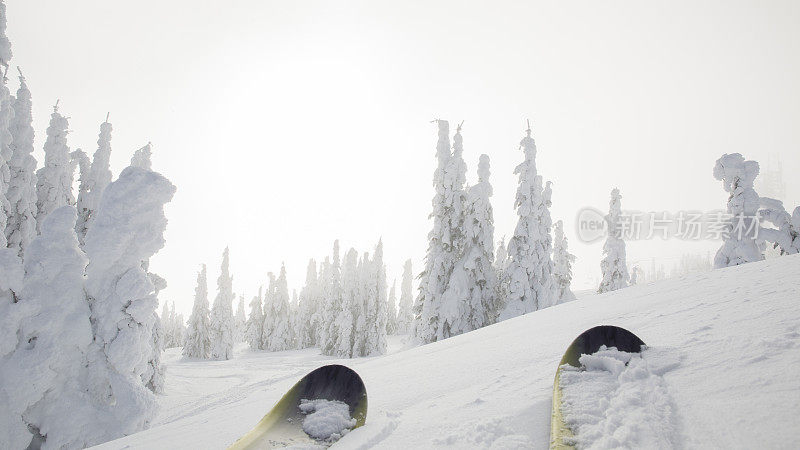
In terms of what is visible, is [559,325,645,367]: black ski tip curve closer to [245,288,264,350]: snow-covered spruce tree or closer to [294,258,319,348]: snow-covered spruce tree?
[294,258,319,348]: snow-covered spruce tree

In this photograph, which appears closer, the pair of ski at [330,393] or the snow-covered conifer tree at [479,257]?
the pair of ski at [330,393]

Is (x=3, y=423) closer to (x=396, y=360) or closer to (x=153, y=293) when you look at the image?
(x=153, y=293)

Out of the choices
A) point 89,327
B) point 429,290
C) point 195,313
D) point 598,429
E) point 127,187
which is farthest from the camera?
point 195,313

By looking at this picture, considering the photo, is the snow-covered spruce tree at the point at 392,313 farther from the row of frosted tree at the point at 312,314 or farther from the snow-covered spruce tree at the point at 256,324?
the snow-covered spruce tree at the point at 256,324

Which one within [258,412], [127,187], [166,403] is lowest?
[166,403]

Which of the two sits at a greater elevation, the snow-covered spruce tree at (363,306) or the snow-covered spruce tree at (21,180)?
the snow-covered spruce tree at (21,180)

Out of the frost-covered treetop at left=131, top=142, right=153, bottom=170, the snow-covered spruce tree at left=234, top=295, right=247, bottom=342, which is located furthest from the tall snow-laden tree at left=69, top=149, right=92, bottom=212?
the snow-covered spruce tree at left=234, top=295, right=247, bottom=342

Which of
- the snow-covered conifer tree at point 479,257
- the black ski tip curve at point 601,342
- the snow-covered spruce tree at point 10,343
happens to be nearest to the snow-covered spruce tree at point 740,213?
the snow-covered conifer tree at point 479,257

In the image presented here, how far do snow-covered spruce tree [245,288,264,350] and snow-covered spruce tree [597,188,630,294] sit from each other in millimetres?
38433

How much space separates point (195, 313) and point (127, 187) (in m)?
37.8

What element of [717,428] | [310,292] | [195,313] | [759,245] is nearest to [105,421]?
[717,428]

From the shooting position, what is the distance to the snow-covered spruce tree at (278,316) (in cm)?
4481

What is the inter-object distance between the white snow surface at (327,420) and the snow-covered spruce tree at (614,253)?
29.5 m

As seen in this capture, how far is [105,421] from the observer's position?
284 inches
